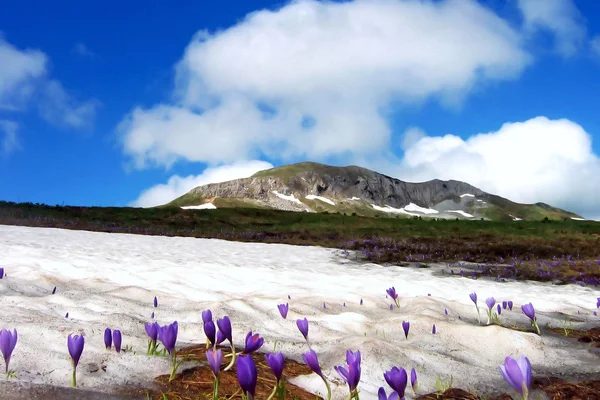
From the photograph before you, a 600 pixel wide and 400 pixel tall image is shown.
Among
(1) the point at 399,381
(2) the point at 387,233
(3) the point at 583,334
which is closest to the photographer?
(1) the point at 399,381

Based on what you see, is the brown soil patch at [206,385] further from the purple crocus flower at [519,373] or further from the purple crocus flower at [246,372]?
the purple crocus flower at [519,373]

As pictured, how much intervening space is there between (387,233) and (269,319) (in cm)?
2236

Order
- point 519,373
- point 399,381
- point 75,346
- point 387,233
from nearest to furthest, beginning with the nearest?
1. point 519,373
2. point 399,381
3. point 75,346
4. point 387,233

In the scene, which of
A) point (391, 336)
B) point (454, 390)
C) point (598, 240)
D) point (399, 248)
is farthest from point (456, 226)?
point (454, 390)

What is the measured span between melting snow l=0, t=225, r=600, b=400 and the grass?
6.32m

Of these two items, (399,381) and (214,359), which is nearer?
(399,381)

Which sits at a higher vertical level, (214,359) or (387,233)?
(387,233)

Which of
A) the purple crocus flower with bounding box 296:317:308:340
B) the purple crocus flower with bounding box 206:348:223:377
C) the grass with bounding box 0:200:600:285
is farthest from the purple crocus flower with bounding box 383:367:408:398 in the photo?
the grass with bounding box 0:200:600:285

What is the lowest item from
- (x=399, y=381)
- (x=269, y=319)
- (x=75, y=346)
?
(x=269, y=319)

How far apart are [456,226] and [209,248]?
63.0ft

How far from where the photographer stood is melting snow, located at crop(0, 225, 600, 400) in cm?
295

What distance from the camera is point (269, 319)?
17.3ft

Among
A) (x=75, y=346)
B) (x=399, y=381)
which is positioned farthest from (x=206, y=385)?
(x=399, y=381)

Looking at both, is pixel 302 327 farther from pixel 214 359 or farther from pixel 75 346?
pixel 75 346
